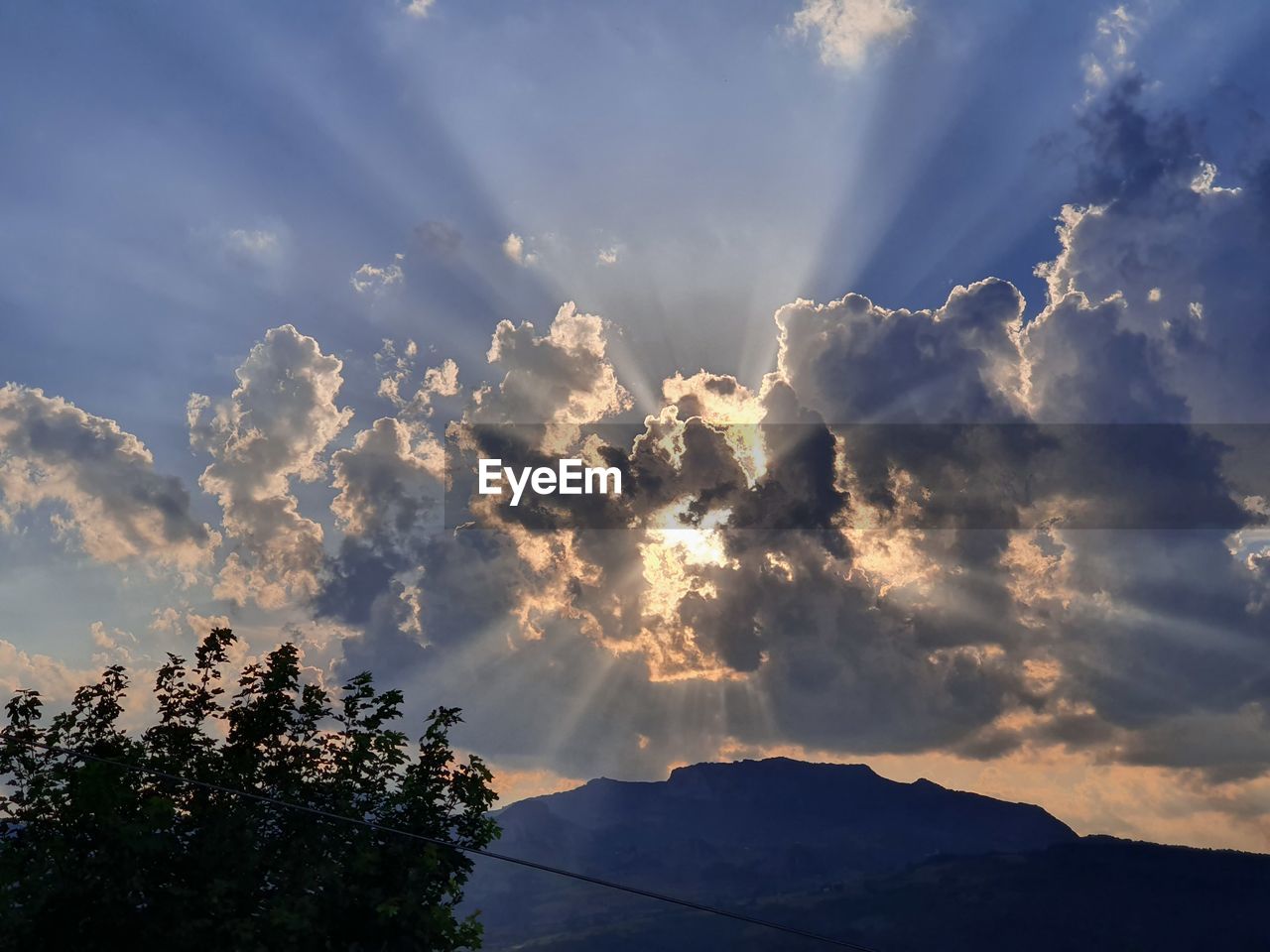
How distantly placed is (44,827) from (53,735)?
9.20 ft

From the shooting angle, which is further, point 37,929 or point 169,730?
point 169,730

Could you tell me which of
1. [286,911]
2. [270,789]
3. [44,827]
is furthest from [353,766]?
[44,827]

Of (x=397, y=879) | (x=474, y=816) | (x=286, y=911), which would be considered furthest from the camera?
(x=474, y=816)

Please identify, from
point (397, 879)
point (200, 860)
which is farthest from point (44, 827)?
point (397, 879)

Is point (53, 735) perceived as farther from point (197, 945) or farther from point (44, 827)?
point (197, 945)

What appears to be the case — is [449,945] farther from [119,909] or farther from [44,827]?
[44,827]

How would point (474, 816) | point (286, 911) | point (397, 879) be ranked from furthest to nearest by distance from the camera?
point (474, 816)
point (397, 879)
point (286, 911)

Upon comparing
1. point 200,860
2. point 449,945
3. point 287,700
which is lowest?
point 449,945

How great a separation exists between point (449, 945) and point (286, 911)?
4734 mm

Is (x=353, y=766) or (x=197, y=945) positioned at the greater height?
(x=353, y=766)

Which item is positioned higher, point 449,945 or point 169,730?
point 169,730

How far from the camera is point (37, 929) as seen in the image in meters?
30.6

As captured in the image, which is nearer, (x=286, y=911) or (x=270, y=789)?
(x=286, y=911)

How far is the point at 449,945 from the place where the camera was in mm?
31328
